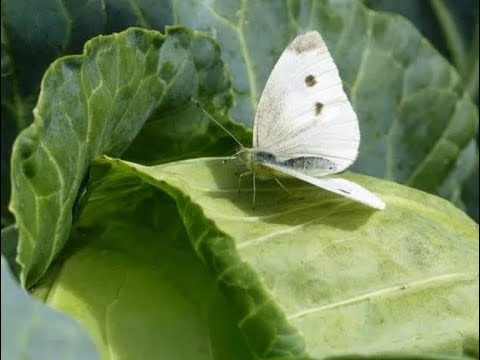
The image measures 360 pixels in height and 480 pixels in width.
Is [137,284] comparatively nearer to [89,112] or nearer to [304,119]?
[89,112]

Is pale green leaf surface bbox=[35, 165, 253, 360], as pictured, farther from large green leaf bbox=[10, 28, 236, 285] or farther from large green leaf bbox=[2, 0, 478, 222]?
large green leaf bbox=[2, 0, 478, 222]

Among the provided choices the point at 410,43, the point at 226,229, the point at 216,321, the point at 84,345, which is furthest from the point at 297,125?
the point at 410,43

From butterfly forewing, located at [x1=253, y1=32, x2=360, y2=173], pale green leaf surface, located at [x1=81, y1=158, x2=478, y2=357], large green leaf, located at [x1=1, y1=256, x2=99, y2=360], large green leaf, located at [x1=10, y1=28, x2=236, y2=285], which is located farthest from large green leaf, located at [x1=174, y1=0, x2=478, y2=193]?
large green leaf, located at [x1=1, y1=256, x2=99, y2=360]

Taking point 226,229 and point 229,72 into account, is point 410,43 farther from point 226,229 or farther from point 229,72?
point 226,229

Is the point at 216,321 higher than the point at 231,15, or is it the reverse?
the point at 231,15

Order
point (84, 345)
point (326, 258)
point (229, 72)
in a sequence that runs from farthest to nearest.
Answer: point (229, 72)
point (326, 258)
point (84, 345)

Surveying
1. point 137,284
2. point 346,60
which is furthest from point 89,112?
point 346,60
